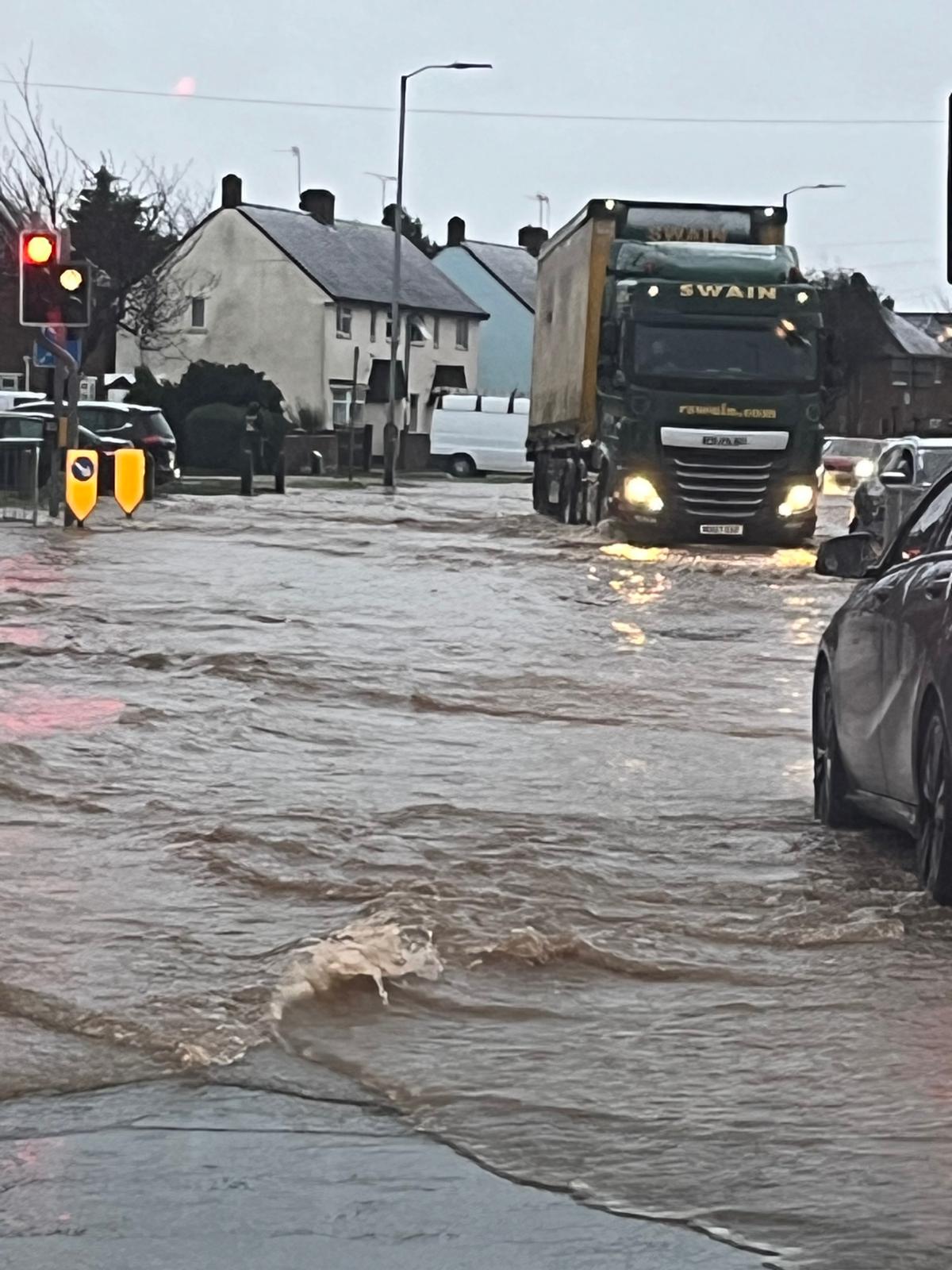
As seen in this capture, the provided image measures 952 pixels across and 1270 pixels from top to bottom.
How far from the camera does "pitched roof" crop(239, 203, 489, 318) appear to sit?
8419 cm

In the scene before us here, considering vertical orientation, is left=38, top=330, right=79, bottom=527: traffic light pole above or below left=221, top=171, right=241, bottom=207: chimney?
below

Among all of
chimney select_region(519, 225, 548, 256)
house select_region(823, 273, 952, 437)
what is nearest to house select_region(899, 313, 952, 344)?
house select_region(823, 273, 952, 437)

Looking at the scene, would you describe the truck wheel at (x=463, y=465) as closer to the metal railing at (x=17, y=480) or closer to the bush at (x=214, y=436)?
the bush at (x=214, y=436)

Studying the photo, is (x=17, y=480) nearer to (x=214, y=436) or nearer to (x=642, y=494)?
(x=642, y=494)

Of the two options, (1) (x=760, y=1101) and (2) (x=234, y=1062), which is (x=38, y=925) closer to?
(2) (x=234, y=1062)

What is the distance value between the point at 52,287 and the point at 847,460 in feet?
110

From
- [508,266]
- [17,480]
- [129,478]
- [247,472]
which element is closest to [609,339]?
[17,480]

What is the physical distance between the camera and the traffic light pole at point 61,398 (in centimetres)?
2845

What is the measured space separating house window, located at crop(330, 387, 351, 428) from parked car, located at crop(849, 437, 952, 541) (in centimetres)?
5373

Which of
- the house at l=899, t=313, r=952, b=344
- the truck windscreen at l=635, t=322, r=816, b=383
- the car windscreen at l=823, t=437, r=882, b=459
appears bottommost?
the car windscreen at l=823, t=437, r=882, b=459

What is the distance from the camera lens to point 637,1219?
4.50 m

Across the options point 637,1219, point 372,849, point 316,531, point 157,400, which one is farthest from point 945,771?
point 157,400

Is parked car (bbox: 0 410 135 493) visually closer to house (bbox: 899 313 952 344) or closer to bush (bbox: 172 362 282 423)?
bush (bbox: 172 362 282 423)

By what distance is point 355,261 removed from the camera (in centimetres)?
8769
